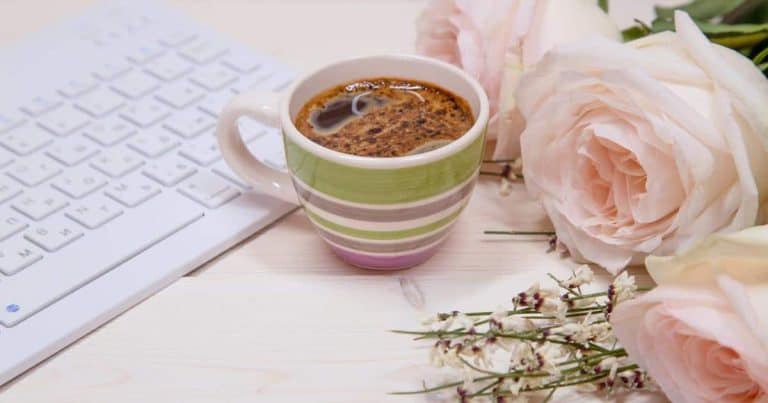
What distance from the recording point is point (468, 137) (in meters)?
0.62

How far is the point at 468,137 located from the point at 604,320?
0.13 m

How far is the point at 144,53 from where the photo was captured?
0.89 m

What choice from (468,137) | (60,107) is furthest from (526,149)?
(60,107)

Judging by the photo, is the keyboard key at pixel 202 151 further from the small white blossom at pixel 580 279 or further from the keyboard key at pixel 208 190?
the small white blossom at pixel 580 279

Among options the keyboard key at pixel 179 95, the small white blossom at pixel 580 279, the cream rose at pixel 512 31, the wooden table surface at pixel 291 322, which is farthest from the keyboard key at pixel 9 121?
the small white blossom at pixel 580 279

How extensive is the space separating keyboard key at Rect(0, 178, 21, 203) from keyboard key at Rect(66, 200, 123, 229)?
0.05 m

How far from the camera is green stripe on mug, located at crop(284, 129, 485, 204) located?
61 cm

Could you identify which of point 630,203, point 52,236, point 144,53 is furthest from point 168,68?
point 630,203

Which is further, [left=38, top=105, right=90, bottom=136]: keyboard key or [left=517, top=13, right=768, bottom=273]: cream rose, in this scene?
[left=38, top=105, right=90, bottom=136]: keyboard key

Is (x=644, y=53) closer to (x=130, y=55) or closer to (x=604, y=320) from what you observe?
(x=604, y=320)

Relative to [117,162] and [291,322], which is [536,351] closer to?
[291,322]

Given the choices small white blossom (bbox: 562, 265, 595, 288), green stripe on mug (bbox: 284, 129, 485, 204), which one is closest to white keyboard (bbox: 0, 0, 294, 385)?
green stripe on mug (bbox: 284, 129, 485, 204)

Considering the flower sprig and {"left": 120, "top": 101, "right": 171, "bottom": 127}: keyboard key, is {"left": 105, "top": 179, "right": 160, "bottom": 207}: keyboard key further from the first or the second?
the flower sprig

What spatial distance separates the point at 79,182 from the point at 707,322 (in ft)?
1.43
